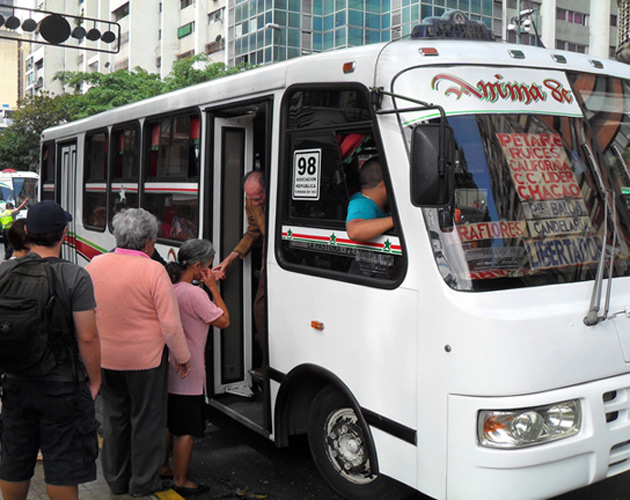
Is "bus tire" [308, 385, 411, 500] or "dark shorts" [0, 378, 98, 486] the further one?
"bus tire" [308, 385, 411, 500]

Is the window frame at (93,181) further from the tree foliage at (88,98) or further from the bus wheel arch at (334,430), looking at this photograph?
the tree foliage at (88,98)

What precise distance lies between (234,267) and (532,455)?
2.81m

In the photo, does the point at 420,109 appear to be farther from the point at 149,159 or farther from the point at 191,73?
the point at 191,73

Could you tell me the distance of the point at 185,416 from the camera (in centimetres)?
457

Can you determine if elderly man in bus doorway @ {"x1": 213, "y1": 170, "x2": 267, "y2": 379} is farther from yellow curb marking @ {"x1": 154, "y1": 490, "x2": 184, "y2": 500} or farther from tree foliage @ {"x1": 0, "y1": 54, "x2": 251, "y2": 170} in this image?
tree foliage @ {"x1": 0, "y1": 54, "x2": 251, "y2": 170}

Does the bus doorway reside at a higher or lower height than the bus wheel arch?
higher

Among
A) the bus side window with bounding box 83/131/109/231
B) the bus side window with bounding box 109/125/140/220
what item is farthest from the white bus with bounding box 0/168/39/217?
the bus side window with bounding box 109/125/140/220

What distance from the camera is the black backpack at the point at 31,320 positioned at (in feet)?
10.7

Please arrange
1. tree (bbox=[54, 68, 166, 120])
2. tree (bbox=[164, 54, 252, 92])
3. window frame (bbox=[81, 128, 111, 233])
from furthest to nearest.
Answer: tree (bbox=[54, 68, 166, 120])
tree (bbox=[164, 54, 252, 92])
window frame (bbox=[81, 128, 111, 233])

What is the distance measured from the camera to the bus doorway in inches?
216

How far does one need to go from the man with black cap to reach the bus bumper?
1.77 metres

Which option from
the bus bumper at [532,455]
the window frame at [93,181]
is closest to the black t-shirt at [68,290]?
the bus bumper at [532,455]

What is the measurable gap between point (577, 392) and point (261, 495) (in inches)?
84.7

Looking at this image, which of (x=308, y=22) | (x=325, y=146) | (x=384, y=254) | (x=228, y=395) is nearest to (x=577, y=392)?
(x=384, y=254)
